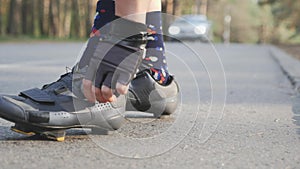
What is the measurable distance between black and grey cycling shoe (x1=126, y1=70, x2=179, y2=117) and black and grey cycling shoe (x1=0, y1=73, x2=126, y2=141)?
265 millimetres

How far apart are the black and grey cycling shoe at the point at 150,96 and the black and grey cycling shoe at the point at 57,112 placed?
0.87 ft

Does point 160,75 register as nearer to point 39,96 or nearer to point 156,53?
point 156,53

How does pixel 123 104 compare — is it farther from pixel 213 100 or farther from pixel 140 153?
pixel 213 100

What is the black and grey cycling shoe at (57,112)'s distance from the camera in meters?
1.98

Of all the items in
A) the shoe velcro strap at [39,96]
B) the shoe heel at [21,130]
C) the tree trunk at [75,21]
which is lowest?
the tree trunk at [75,21]

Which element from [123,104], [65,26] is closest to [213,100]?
[123,104]

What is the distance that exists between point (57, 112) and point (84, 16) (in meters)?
38.4

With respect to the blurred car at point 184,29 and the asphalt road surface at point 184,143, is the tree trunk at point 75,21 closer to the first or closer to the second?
the blurred car at point 184,29

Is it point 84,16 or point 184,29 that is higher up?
point 184,29

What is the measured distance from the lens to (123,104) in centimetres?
223

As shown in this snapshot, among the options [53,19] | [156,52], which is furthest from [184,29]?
[53,19]

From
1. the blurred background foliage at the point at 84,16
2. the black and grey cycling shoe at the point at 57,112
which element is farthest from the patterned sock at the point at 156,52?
the blurred background foliage at the point at 84,16

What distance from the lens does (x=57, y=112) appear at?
6.73 ft

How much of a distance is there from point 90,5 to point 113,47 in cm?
2807
